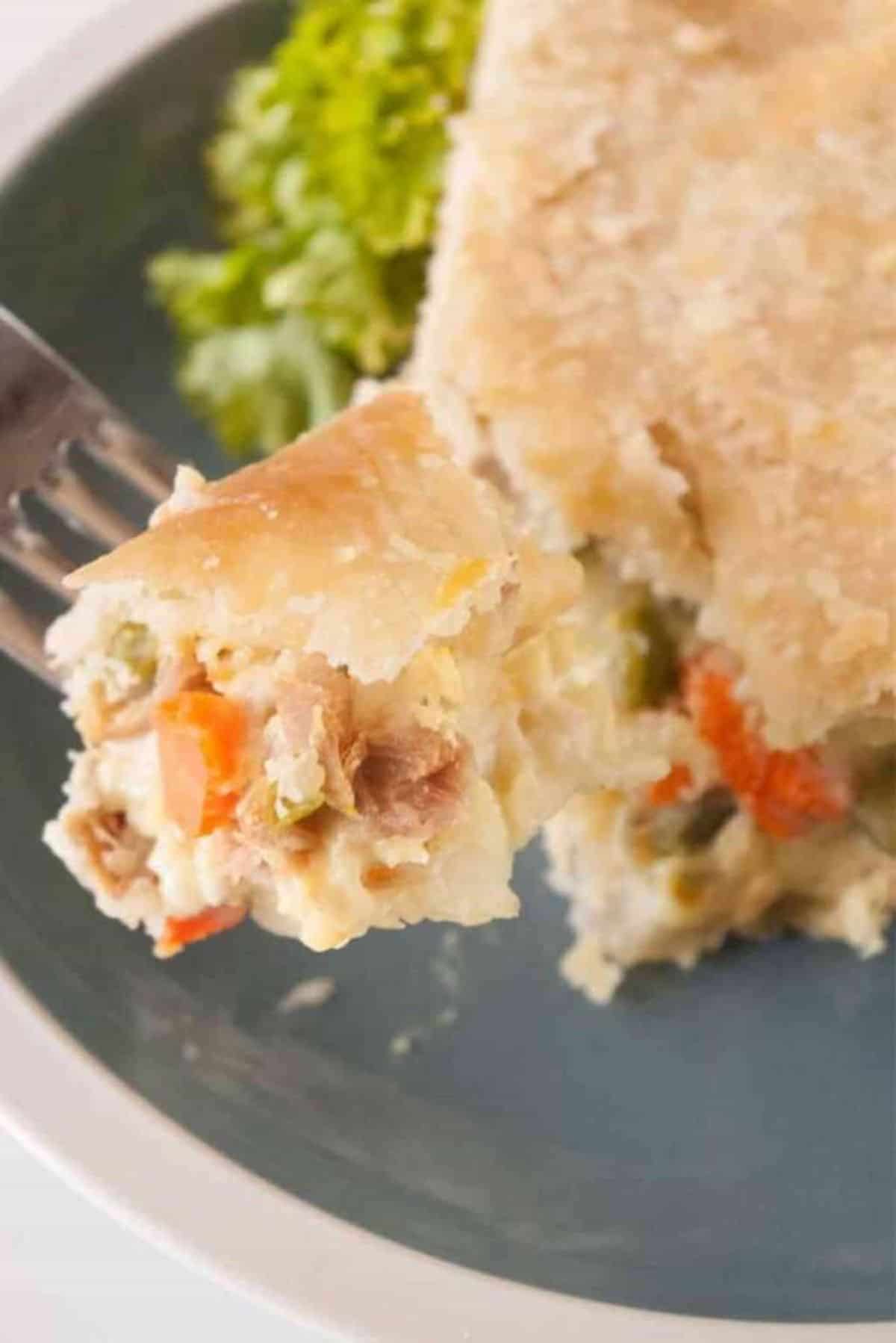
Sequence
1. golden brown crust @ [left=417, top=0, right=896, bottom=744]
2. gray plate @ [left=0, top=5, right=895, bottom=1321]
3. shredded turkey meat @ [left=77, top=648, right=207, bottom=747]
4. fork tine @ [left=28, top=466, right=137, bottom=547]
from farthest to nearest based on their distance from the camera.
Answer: fork tine @ [left=28, top=466, right=137, bottom=547] → golden brown crust @ [left=417, top=0, right=896, bottom=744] → gray plate @ [left=0, top=5, right=895, bottom=1321] → shredded turkey meat @ [left=77, top=648, right=207, bottom=747]

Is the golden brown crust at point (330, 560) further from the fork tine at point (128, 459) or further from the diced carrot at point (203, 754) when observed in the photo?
the fork tine at point (128, 459)

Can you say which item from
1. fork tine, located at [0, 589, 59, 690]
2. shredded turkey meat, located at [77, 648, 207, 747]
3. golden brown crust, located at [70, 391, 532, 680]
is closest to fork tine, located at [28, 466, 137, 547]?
fork tine, located at [0, 589, 59, 690]

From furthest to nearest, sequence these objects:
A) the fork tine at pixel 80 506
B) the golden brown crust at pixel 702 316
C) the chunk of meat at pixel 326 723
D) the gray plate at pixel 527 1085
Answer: the fork tine at pixel 80 506 < the golden brown crust at pixel 702 316 < the gray plate at pixel 527 1085 < the chunk of meat at pixel 326 723

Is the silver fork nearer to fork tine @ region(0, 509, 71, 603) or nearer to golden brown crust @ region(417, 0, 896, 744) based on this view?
fork tine @ region(0, 509, 71, 603)

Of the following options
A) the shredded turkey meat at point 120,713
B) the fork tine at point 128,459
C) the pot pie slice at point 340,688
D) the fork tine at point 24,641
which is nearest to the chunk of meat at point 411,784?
the pot pie slice at point 340,688

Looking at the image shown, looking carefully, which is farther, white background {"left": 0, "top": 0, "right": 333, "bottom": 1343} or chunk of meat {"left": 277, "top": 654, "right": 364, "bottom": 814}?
white background {"left": 0, "top": 0, "right": 333, "bottom": 1343}

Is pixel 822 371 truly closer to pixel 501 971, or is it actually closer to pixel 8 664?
pixel 501 971

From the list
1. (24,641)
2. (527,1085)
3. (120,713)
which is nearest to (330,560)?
(120,713)
